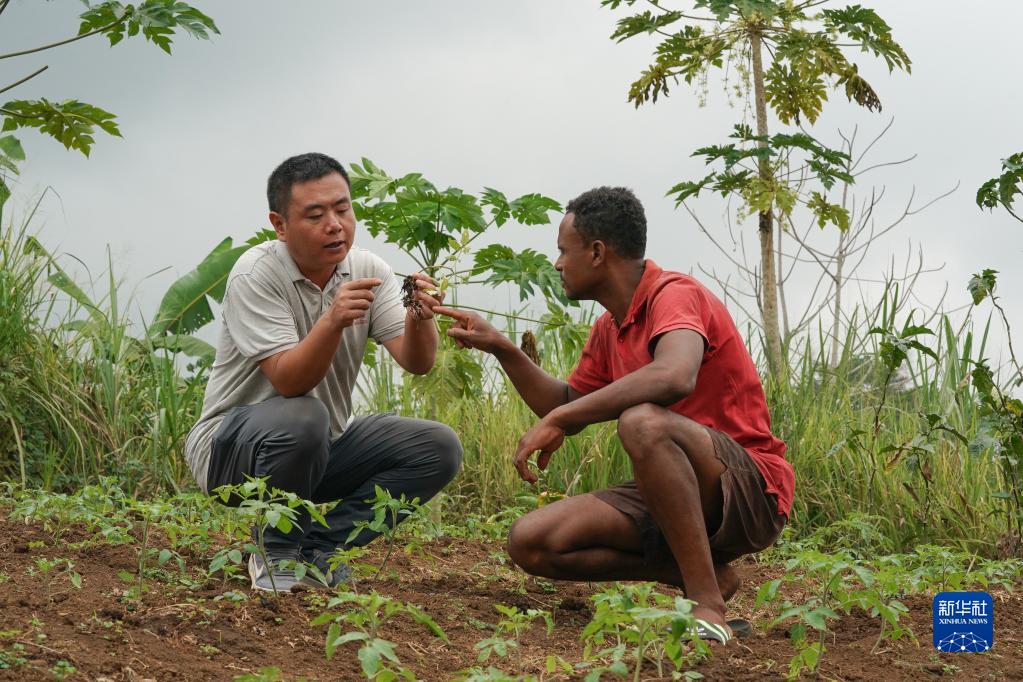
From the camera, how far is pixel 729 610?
4.48 m

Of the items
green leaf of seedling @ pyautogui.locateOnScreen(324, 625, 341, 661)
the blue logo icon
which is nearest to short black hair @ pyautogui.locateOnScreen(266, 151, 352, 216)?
green leaf of seedling @ pyautogui.locateOnScreen(324, 625, 341, 661)

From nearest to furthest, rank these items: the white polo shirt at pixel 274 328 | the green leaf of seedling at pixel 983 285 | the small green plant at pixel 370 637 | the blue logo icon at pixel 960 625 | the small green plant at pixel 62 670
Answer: the small green plant at pixel 370 637 → the small green plant at pixel 62 670 → the blue logo icon at pixel 960 625 → the white polo shirt at pixel 274 328 → the green leaf of seedling at pixel 983 285

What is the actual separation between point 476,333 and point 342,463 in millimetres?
847

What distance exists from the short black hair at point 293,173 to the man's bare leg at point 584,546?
4.73 ft

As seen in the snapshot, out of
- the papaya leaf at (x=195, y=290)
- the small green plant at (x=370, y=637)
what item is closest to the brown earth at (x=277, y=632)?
the small green plant at (x=370, y=637)

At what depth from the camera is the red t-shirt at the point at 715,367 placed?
3809 mm

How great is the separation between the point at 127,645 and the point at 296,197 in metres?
1.66

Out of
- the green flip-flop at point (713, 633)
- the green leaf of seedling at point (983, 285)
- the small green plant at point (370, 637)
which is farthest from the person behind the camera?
the green leaf of seedling at point (983, 285)

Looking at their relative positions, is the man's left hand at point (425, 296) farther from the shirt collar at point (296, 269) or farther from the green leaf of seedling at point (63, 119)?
the green leaf of seedling at point (63, 119)

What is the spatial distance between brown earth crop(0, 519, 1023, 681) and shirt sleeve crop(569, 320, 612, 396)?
31.9 inches

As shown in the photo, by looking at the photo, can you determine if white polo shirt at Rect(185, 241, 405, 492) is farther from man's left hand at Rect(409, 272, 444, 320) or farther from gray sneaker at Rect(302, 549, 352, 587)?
gray sneaker at Rect(302, 549, 352, 587)

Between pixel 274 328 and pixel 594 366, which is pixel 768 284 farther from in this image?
pixel 274 328

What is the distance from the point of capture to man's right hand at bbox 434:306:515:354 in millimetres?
4055

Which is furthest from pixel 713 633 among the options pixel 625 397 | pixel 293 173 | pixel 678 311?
pixel 293 173
